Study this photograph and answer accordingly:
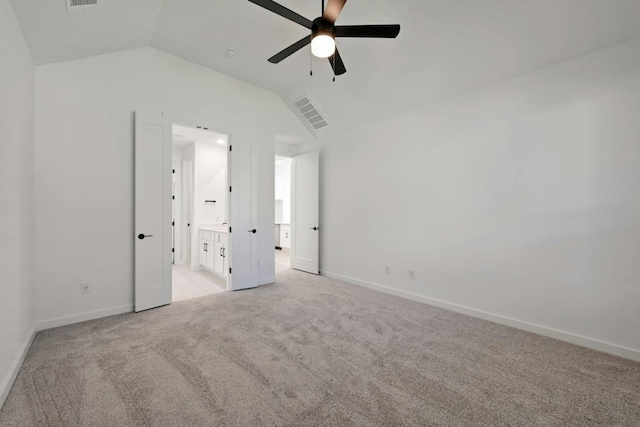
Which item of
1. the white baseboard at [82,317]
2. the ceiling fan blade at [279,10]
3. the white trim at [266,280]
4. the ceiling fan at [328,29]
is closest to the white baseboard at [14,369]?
the white baseboard at [82,317]

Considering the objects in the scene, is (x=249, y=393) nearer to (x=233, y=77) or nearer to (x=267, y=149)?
(x=267, y=149)

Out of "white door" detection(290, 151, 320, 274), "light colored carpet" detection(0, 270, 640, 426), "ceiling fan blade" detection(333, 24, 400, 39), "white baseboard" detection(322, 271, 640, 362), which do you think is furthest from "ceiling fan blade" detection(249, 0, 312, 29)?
"white baseboard" detection(322, 271, 640, 362)

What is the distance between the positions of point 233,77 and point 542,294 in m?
5.06

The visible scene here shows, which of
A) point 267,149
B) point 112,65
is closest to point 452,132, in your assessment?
point 267,149

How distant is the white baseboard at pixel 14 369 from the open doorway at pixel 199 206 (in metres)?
2.38

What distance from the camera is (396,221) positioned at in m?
4.16

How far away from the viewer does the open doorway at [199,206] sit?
17.0 ft

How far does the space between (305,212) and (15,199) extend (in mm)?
4083

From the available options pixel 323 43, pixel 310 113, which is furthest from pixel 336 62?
pixel 310 113

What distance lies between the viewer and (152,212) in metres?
3.48

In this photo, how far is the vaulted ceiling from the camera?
2385 mm

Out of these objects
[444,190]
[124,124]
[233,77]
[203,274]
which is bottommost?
[203,274]

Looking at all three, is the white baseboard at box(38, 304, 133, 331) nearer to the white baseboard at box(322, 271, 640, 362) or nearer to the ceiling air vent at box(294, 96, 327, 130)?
the white baseboard at box(322, 271, 640, 362)

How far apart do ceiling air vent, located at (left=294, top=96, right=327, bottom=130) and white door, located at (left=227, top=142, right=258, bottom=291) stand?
48.4 inches
